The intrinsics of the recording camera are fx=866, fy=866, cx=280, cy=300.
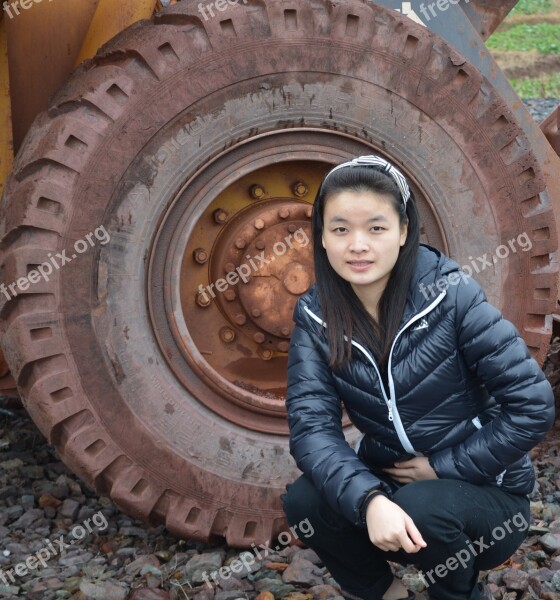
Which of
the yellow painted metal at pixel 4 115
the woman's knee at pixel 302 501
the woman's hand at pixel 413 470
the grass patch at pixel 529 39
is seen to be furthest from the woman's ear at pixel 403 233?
the grass patch at pixel 529 39

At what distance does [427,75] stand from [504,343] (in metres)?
1.18

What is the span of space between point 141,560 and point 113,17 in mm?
1835

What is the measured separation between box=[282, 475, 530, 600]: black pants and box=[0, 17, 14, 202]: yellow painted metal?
160 cm

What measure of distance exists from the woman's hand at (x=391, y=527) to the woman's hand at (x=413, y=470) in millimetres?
207

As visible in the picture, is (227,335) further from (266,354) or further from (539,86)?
(539,86)

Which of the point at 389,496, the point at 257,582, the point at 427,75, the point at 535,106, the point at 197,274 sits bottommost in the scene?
the point at 257,582

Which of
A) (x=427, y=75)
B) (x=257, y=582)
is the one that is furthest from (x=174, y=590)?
(x=427, y=75)

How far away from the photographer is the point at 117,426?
2611mm

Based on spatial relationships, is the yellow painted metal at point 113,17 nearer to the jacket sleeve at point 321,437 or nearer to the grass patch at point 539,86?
the jacket sleeve at point 321,437

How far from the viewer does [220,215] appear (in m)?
2.84

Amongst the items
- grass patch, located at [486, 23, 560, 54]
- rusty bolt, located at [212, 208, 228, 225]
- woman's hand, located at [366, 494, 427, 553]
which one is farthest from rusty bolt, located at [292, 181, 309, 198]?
grass patch, located at [486, 23, 560, 54]

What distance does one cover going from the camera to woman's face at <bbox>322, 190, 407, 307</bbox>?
6.51 feet

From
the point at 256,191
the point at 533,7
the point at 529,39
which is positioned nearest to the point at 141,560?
the point at 256,191

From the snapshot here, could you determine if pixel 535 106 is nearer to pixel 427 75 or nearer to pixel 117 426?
pixel 427 75
